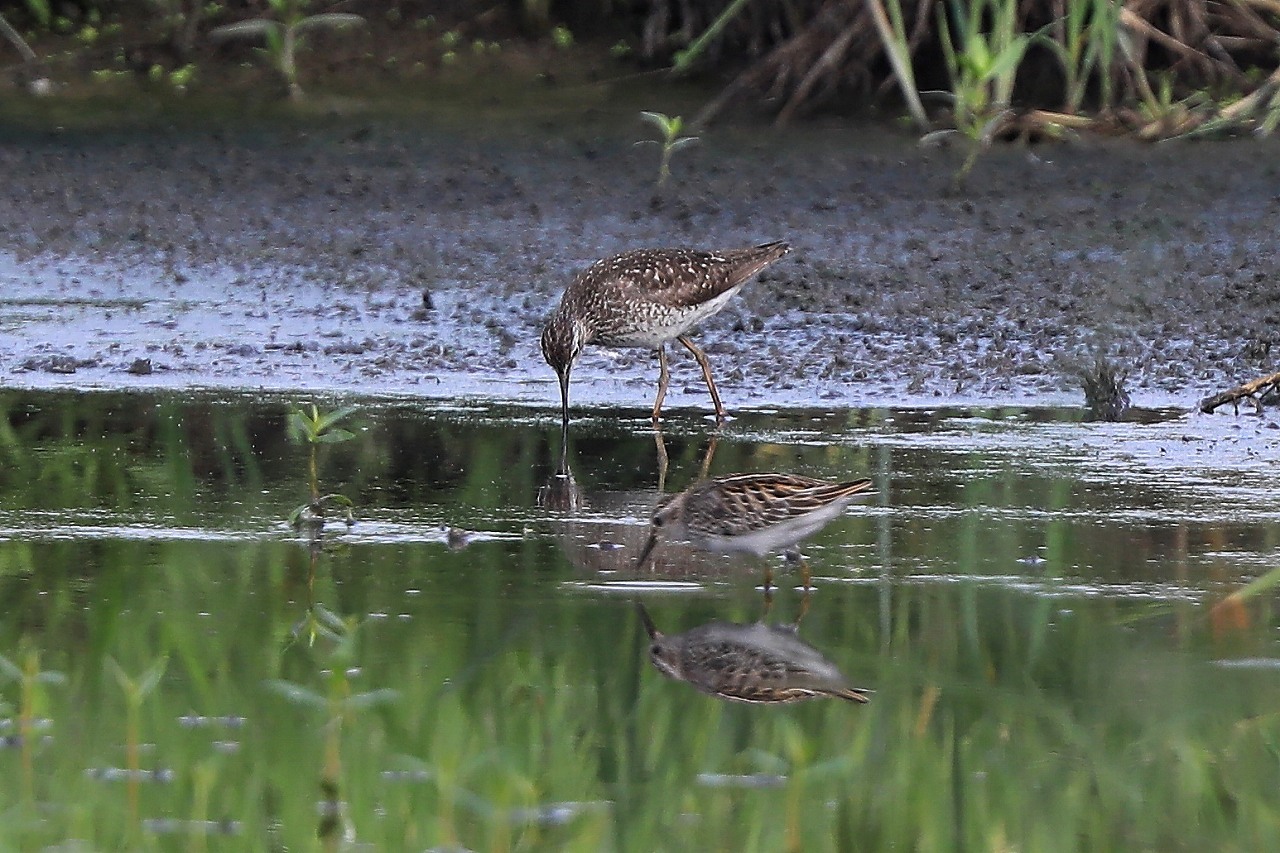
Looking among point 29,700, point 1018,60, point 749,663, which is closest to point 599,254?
point 1018,60

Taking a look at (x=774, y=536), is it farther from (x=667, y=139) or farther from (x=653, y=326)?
(x=667, y=139)

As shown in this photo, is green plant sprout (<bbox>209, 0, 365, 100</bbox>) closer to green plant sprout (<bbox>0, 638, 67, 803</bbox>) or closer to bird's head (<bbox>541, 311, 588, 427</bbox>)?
bird's head (<bbox>541, 311, 588, 427</bbox>)

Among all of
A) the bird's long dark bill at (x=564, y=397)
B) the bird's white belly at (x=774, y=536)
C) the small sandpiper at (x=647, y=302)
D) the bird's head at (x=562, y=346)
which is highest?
the small sandpiper at (x=647, y=302)

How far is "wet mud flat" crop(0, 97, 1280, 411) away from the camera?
9.45 metres

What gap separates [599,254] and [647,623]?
6.15 meters

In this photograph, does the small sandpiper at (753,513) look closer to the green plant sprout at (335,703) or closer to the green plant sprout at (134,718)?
the green plant sprout at (335,703)

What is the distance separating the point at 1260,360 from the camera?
30.2ft

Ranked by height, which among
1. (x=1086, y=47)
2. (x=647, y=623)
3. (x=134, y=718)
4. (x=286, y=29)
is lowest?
(x=134, y=718)

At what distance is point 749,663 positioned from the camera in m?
5.15

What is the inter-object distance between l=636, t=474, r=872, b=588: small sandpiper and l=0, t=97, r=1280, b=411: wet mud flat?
268 cm

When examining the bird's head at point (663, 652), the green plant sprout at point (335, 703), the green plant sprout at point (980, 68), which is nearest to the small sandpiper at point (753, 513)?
the bird's head at point (663, 652)

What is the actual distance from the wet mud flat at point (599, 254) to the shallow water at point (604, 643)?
119 cm

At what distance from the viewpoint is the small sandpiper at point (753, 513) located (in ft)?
19.5

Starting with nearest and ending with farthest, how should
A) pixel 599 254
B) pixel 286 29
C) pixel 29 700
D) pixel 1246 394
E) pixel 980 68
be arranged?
pixel 29 700, pixel 1246 394, pixel 599 254, pixel 980 68, pixel 286 29
